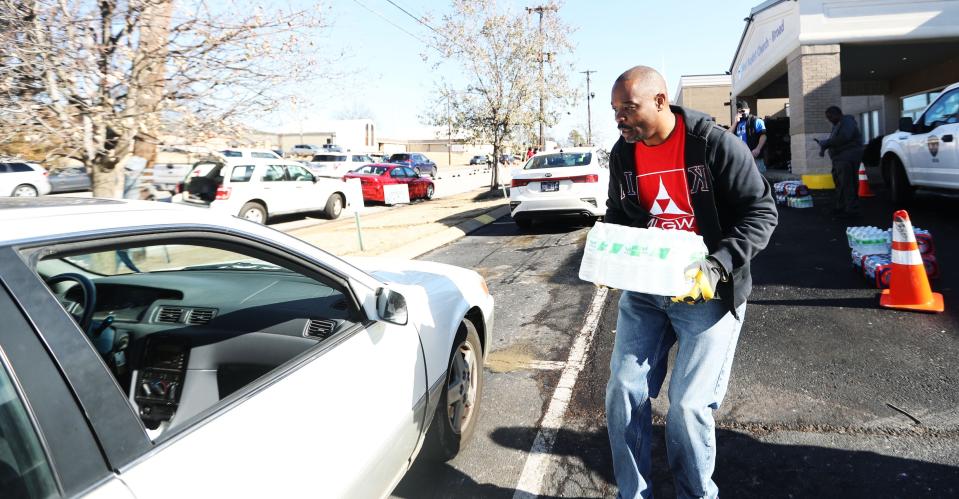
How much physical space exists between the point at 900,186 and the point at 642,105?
33.1ft

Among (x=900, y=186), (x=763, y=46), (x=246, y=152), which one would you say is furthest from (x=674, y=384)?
(x=763, y=46)

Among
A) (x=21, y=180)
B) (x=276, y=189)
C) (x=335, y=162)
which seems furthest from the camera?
(x=335, y=162)

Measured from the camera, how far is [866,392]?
11.8ft

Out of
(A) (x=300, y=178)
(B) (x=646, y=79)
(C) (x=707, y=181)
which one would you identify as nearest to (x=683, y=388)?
(C) (x=707, y=181)

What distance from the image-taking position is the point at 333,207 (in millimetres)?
16906

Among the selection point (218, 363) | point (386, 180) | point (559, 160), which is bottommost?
point (218, 363)

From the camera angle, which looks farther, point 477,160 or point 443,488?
point 477,160

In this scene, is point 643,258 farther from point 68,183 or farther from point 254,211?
point 68,183

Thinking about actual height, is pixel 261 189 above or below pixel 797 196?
above

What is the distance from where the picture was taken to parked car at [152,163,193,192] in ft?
40.8

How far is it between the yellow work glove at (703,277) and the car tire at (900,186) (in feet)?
32.3

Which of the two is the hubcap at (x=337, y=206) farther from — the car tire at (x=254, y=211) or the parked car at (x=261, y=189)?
the car tire at (x=254, y=211)

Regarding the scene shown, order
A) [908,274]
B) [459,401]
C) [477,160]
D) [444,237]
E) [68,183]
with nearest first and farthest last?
[459,401], [908,274], [444,237], [68,183], [477,160]

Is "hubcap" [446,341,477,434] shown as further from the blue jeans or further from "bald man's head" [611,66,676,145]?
"bald man's head" [611,66,676,145]
